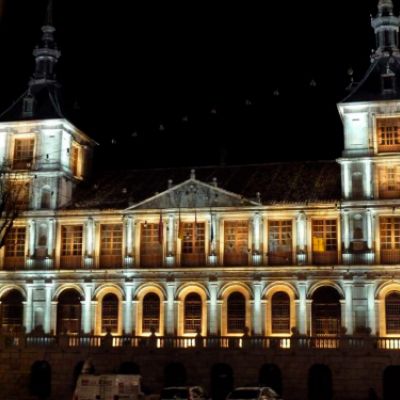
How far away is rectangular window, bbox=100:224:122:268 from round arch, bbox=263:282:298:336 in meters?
10.6

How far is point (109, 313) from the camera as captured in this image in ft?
179

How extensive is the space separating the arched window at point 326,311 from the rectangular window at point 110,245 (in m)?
13.8

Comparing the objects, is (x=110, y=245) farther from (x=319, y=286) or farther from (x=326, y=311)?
(x=326, y=311)

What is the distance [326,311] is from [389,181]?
938 centimetres

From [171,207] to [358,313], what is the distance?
14325 millimetres

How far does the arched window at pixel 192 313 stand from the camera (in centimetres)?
5303

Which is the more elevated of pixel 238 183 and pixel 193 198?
pixel 238 183

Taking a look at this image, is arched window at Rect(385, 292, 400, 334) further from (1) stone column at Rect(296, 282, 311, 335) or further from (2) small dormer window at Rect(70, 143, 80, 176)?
(2) small dormer window at Rect(70, 143, 80, 176)

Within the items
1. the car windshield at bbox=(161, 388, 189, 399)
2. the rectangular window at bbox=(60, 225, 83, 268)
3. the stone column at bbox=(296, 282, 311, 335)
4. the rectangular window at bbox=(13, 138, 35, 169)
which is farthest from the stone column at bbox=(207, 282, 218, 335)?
the car windshield at bbox=(161, 388, 189, 399)

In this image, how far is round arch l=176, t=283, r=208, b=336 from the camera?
173 ft

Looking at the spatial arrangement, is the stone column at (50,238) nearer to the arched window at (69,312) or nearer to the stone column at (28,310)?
the stone column at (28,310)

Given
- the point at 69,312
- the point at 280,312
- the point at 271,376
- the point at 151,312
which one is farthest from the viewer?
the point at 69,312

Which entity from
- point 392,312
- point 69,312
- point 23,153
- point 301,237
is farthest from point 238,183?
point 23,153

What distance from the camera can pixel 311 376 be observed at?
4741 centimetres
